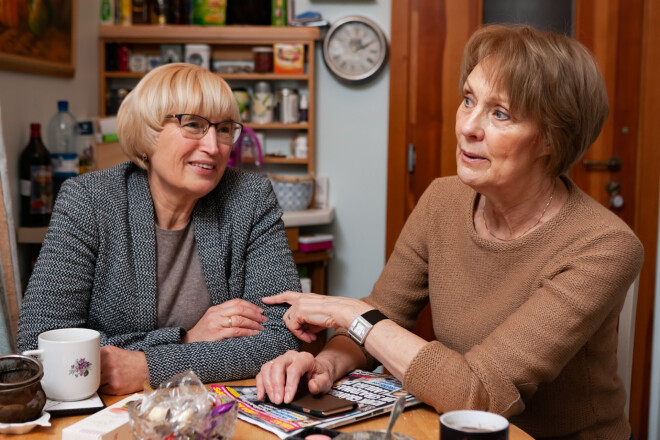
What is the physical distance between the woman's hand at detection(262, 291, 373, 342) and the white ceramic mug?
16.3 inches

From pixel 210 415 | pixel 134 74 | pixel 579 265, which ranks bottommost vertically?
pixel 210 415

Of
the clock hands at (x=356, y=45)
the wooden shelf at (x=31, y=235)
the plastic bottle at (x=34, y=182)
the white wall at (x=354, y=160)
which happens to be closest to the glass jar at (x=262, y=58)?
the white wall at (x=354, y=160)

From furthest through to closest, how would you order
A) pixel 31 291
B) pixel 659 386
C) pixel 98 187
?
pixel 659 386, pixel 98 187, pixel 31 291

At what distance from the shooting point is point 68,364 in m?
1.12

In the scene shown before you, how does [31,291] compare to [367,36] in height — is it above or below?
below

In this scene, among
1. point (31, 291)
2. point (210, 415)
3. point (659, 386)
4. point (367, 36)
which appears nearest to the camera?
point (210, 415)

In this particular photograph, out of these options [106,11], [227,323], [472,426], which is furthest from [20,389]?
[106,11]

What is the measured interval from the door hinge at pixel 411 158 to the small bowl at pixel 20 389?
2.39 metres

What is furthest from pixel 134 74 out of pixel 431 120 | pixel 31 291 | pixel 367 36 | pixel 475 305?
pixel 475 305

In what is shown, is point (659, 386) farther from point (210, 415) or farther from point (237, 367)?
point (210, 415)

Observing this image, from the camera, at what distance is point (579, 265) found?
4.17 feet

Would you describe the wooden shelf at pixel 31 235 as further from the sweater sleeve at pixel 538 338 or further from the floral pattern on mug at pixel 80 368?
the sweater sleeve at pixel 538 338

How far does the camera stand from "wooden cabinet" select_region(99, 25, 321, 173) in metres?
3.19

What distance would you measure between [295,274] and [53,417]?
2.14 feet
